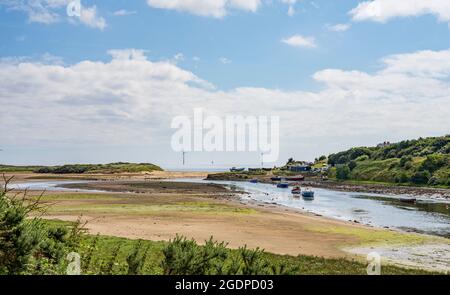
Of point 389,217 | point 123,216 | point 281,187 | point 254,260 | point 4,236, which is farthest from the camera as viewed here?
point 281,187

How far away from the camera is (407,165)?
140 metres

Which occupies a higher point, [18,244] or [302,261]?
[18,244]

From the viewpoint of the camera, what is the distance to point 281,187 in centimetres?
12481

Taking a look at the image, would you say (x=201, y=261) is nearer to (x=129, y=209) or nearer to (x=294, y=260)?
(x=294, y=260)

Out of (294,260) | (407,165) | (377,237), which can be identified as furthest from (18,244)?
(407,165)

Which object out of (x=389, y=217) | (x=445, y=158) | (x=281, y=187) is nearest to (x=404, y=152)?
(x=445, y=158)

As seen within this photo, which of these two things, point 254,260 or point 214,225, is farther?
point 214,225

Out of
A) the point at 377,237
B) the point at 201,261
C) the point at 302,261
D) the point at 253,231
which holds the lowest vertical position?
the point at 377,237

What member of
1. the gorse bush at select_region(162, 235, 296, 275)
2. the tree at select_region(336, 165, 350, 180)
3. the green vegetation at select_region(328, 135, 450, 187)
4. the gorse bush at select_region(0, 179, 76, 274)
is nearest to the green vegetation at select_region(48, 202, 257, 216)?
the gorse bush at select_region(0, 179, 76, 274)

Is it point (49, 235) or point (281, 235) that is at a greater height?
point (49, 235)

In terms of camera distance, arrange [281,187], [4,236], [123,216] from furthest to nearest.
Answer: [281,187], [123,216], [4,236]

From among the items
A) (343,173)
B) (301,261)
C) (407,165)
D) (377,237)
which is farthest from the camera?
(343,173)
